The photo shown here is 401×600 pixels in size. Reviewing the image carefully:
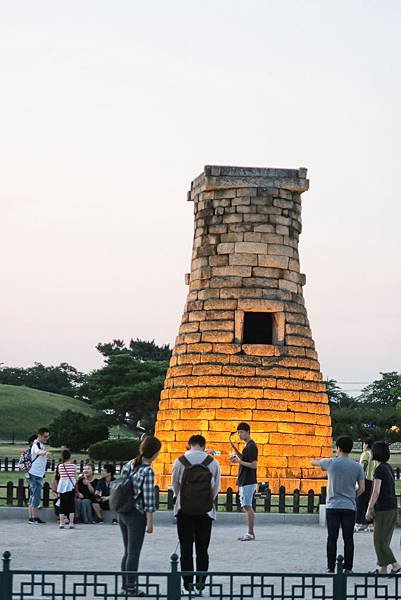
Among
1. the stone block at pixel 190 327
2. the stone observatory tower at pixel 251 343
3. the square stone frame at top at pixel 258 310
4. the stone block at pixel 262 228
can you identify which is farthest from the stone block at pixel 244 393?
the stone block at pixel 262 228

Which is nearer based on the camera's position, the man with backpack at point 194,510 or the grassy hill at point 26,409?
the man with backpack at point 194,510

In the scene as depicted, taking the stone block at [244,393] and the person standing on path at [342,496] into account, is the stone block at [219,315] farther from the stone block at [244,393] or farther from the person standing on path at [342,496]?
the person standing on path at [342,496]

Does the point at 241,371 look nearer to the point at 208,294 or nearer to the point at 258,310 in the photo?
the point at 258,310

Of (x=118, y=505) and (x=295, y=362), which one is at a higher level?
(x=295, y=362)

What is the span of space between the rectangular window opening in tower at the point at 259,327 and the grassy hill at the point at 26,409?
43.8m

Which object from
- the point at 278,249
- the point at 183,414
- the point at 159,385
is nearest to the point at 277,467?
the point at 183,414

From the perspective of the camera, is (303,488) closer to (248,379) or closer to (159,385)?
(248,379)

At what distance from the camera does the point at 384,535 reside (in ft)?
41.3

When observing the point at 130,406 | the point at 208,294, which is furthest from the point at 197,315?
the point at 130,406

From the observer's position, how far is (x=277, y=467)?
26.2m

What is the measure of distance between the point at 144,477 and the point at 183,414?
622 inches

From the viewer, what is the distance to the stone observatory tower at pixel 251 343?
2644 centimetres

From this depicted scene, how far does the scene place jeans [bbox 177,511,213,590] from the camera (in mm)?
11547

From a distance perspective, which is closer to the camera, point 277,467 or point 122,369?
point 277,467
